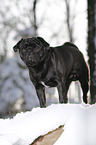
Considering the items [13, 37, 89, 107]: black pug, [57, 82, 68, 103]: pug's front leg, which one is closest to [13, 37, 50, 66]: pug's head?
[13, 37, 89, 107]: black pug

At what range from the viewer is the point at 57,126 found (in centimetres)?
94

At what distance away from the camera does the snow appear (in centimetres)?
89

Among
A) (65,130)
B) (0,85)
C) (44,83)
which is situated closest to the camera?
(65,130)

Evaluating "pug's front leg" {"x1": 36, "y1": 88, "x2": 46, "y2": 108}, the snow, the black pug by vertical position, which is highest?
the black pug

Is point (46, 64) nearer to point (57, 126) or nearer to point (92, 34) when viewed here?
point (57, 126)

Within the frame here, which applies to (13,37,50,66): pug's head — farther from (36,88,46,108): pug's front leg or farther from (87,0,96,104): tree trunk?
(87,0,96,104): tree trunk

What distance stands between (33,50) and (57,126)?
782 millimetres

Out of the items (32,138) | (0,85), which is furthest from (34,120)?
(0,85)

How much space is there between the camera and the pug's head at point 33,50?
1546 millimetres

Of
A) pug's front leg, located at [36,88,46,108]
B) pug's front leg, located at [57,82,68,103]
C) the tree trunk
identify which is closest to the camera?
pug's front leg, located at [57,82,68,103]

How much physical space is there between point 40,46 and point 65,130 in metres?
0.84

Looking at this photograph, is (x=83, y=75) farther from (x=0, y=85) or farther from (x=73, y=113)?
(x=0, y=85)

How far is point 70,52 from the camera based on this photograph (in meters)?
2.03

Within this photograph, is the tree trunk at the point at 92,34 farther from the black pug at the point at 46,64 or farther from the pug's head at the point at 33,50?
the pug's head at the point at 33,50
